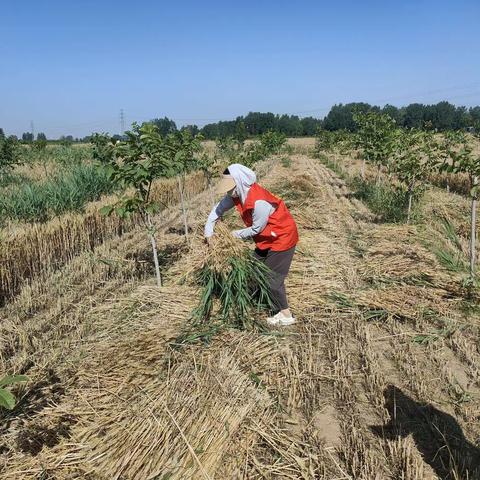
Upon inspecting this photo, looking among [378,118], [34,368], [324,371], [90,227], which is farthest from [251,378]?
[378,118]

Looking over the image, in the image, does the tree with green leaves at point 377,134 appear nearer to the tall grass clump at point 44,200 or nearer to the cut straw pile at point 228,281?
the tall grass clump at point 44,200

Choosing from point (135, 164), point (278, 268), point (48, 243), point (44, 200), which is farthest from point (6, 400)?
point (44, 200)

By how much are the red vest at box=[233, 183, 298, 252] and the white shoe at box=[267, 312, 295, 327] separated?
71 cm

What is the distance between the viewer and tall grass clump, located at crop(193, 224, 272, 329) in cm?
415

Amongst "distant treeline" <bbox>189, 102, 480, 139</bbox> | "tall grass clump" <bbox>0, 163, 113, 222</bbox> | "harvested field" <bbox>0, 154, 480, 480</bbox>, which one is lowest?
"harvested field" <bbox>0, 154, 480, 480</bbox>

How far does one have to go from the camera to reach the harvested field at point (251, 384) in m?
2.62

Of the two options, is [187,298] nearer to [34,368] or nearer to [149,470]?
[34,368]

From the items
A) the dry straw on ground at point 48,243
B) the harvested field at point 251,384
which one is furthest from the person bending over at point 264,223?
the dry straw on ground at point 48,243

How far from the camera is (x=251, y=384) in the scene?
3.27 meters

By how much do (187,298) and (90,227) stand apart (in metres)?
4.75

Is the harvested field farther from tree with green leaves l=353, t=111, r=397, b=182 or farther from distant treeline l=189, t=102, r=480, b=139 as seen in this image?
distant treeline l=189, t=102, r=480, b=139

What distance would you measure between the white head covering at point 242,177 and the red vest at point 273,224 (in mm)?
54

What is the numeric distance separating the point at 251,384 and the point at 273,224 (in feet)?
4.98

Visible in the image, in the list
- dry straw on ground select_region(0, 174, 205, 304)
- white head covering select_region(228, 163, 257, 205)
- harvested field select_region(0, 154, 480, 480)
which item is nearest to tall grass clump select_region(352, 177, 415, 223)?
harvested field select_region(0, 154, 480, 480)
